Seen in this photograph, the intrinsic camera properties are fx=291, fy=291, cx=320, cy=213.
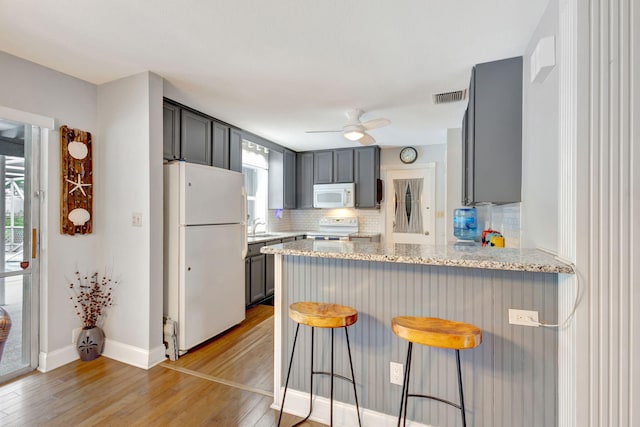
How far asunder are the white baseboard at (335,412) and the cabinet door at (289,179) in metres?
3.59

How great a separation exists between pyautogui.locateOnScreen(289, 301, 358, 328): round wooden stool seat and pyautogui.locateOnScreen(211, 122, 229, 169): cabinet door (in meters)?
2.43

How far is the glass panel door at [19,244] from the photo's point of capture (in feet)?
7.30

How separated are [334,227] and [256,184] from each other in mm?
1576

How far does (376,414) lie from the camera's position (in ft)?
5.50

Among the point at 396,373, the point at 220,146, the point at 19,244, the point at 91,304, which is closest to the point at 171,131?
the point at 220,146

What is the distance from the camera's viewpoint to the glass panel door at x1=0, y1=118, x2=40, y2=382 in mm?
2225

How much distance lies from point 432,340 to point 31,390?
274cm

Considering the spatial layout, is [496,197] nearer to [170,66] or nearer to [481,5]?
[481,5]

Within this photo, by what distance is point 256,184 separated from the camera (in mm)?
5012

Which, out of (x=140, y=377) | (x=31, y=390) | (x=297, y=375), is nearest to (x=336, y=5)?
(x=297, y=375)

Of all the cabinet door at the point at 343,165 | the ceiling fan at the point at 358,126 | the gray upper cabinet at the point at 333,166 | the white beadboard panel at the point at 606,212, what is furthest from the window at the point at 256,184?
the white beadboard panel at the point at 606,212

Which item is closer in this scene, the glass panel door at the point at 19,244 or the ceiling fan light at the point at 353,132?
the glass panel door at the point at 19,244

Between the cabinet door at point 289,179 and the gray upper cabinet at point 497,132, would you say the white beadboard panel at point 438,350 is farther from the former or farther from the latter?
the cabinet door at point 289,179

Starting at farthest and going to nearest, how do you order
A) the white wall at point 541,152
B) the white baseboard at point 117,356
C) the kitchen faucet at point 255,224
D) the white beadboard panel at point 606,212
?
the kitchen faucet at point 255,224 → the white baseboard at point 117,356 → the white wall at point 541,152 → the white beadboard panel at point 606,212
